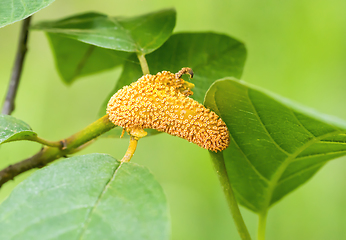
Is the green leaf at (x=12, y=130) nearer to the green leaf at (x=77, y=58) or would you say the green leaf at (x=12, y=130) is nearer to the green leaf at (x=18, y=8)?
the green leaf at (x=18, y=8)

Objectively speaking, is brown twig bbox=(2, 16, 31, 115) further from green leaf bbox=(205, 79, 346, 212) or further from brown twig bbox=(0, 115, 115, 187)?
green leaf bbox=(205, 79, 346, 212)

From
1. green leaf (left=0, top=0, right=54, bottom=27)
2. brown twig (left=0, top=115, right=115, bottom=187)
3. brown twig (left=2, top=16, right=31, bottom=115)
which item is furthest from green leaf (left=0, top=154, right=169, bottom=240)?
brown twig (left=2, top=16, right=31, bottom=115)

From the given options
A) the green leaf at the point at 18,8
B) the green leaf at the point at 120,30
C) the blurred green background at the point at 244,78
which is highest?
the green leaf at the point at 18,8

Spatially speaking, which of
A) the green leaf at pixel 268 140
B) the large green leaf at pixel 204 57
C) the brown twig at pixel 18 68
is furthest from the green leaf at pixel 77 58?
the green leaf at pixel 268 140

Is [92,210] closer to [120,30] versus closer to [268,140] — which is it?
[268,140]

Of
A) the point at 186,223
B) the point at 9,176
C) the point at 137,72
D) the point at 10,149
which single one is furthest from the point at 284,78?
the point at 10,149
